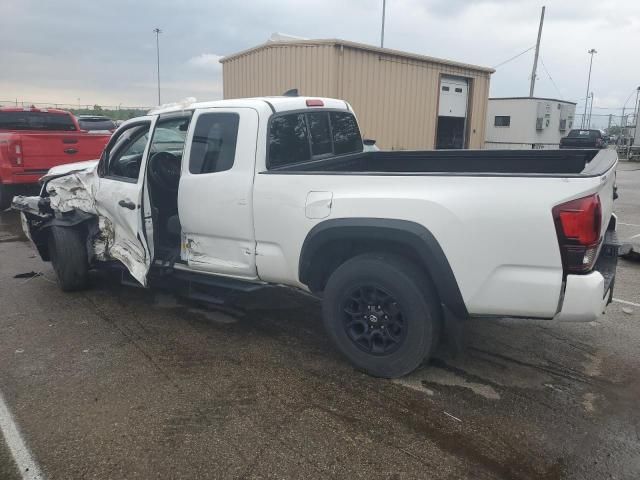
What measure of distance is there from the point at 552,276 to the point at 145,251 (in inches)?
124

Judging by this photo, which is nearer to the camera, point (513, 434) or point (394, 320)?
point (513, 434)

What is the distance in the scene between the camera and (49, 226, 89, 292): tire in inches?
199

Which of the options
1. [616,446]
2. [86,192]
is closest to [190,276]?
[86,192]

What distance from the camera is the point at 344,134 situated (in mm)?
4941

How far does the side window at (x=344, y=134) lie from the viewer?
4.79 m

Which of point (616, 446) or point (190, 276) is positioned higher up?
point (190, 276)

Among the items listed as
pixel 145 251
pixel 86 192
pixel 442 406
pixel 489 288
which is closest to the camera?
pixel 489 288

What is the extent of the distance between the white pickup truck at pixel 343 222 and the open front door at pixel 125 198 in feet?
0.06

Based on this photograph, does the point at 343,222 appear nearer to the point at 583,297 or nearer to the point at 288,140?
the point at 288,140

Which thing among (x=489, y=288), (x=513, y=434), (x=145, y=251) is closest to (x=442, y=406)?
(x=513, y=434)

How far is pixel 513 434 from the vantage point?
115 inches

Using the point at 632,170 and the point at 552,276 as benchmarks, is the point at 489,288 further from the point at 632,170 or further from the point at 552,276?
the point at 632,170

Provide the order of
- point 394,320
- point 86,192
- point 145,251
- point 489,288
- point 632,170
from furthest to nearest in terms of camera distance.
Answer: point 632,170
point 86,192
point 145,251
point 394,320
point 489,288

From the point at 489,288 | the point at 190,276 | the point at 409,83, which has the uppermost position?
the point at 409,83
